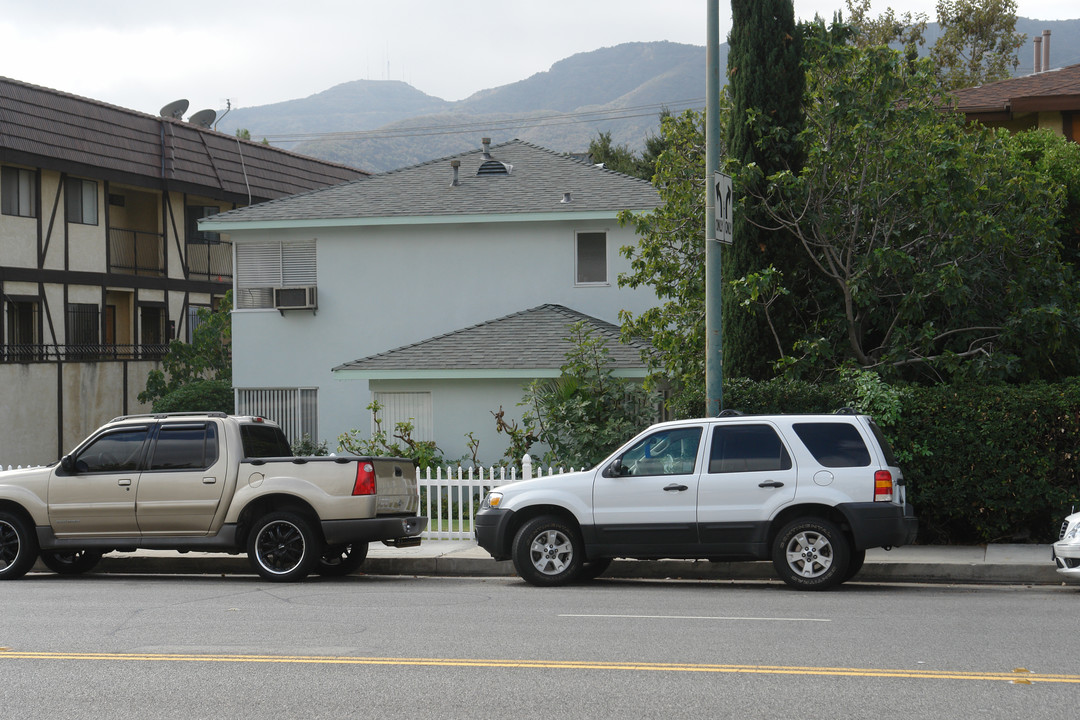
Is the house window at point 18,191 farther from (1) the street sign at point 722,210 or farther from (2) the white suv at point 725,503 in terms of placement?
(2) the white suv at point 725,503

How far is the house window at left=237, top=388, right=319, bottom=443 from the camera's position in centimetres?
2473

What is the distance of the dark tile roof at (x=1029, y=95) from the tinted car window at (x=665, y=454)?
1259 cm

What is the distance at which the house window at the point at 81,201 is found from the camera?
32719 mm

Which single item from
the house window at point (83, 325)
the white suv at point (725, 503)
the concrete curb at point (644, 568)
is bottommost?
the concrete curb at point (644, 568)

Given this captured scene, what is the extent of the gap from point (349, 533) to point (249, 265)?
1339 cm

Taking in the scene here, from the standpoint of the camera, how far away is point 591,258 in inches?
944

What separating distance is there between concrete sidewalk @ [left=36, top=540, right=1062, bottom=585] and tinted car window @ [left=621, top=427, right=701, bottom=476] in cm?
179

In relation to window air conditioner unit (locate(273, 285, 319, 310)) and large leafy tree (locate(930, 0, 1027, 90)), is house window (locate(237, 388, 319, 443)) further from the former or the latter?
large leafy tree (locate(930, 0, 1027, 90))

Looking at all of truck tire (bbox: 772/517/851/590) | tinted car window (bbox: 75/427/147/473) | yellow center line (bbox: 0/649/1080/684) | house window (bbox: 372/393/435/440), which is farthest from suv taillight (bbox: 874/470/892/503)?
house window (bbox: 372/393/435/440)

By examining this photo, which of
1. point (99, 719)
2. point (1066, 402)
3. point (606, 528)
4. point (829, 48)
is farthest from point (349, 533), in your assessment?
point (829, 48)

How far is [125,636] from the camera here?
9.46 m

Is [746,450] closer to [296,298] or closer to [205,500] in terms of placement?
[205,500]

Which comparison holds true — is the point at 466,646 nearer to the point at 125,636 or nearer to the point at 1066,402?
the point at 125,636

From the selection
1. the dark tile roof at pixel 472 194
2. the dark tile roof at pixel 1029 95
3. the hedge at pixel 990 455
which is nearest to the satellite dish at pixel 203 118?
the dark tile roof at pixel 472 194
